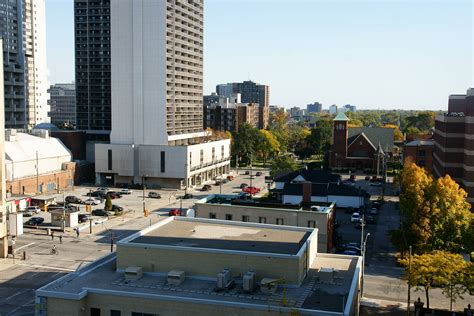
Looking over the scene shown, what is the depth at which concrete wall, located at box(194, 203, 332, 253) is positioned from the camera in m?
52.3

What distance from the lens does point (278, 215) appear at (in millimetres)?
52812

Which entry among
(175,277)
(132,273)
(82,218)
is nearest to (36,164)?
(82,218)

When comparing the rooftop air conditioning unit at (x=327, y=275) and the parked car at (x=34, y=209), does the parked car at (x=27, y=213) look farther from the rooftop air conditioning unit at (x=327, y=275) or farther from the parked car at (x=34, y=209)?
the rooftop air conditioning unit at (x=327, y=275)

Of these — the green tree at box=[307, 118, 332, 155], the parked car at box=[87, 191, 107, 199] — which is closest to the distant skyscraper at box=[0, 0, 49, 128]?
the parked car at box=[87, 191, 107, 199]

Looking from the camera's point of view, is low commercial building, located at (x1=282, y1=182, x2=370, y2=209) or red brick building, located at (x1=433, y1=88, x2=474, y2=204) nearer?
red brick building, located at (x1=433, y1=88, x2=474, y2=204)

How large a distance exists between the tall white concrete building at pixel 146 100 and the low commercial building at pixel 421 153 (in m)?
40.5

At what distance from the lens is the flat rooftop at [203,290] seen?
29.2 metres

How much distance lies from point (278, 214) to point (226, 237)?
51.1 ft

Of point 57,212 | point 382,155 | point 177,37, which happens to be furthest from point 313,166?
point 57,212

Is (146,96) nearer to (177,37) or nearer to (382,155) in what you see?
(177,37)

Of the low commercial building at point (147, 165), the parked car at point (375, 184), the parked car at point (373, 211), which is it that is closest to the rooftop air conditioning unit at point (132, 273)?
the parked car at point (373, 211)

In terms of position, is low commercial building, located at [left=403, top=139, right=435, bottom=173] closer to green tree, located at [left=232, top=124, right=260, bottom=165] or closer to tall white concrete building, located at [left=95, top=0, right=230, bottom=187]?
tall white concrete building, located at [left=95, top=0, right=230, bottom=187]

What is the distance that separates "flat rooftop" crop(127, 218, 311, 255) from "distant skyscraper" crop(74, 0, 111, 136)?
8084cm

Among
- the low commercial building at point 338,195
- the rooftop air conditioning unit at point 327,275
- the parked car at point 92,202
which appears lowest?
the parked car at point 92,202
